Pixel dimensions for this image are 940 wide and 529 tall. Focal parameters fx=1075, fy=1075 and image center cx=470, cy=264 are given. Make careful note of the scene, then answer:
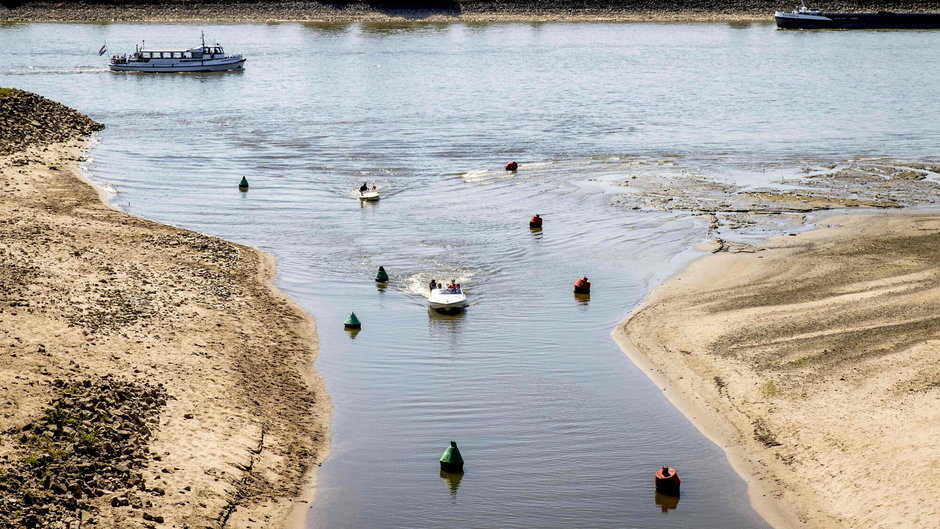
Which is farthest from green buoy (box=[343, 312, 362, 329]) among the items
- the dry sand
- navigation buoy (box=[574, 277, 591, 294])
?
navigation buoy (box=[574, 277, 591, 294])

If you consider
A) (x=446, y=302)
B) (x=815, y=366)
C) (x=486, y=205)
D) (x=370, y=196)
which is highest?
(x=815, y=366)

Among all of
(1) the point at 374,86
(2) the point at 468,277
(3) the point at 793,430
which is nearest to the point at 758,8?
(1) the point at 374,86

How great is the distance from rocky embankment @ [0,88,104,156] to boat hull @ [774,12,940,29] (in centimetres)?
8843

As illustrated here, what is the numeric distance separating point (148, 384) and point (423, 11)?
119919 mm

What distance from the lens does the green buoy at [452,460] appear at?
18.4 meters

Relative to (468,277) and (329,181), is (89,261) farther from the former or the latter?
(329,181)

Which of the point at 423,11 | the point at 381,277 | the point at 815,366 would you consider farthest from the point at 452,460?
the point at 423,11

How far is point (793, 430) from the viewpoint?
64.2ft

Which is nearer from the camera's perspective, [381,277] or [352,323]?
[352,323]

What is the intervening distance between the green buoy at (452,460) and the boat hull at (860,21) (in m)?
115

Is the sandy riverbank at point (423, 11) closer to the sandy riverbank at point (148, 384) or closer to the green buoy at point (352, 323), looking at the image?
the sandy riverbank at point (148, 384)

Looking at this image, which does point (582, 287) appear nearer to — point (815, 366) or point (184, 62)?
point (815, 366)

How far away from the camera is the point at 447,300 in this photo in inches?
1046

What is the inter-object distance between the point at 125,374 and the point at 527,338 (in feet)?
31.3
